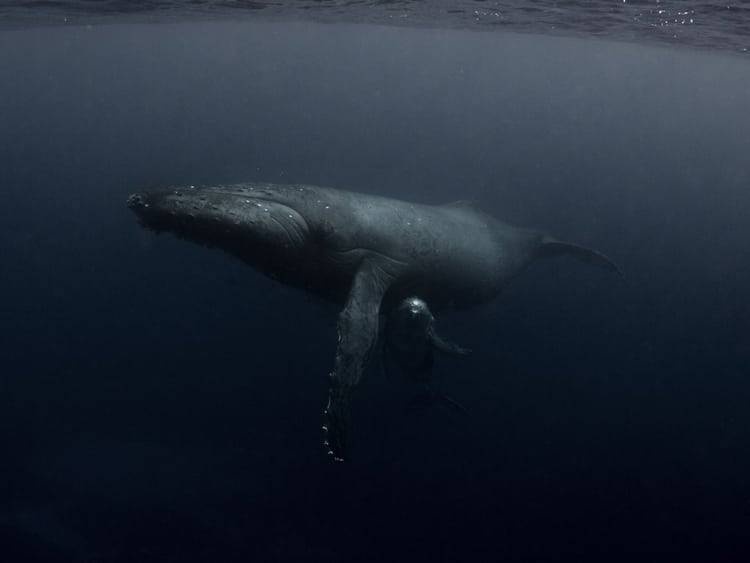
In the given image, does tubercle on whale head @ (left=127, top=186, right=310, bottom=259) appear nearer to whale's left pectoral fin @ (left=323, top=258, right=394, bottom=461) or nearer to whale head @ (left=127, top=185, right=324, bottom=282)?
whale head @ (left=127, top=185, right=324, bottom=282)

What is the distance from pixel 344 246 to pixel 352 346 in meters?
1.77

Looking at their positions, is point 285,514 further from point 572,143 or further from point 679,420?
point 572,143

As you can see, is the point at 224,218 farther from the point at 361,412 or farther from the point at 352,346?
the point at 361,412

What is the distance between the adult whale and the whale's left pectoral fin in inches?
0.6

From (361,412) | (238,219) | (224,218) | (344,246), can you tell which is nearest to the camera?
(224,218)

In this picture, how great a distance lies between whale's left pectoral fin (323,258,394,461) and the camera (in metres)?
7.80

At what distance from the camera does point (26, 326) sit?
55.3 feet

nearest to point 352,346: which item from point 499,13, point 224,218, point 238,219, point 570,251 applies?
point 238,219

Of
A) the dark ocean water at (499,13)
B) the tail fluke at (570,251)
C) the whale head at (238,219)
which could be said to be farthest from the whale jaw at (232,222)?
the dark ocean water at (499,13)

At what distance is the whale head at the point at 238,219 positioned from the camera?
23.9 ft

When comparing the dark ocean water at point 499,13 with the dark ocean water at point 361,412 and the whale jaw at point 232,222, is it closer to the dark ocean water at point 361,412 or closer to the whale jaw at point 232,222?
the dark ocean water at point 361,412

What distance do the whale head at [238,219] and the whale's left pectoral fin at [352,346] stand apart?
3.42 ft

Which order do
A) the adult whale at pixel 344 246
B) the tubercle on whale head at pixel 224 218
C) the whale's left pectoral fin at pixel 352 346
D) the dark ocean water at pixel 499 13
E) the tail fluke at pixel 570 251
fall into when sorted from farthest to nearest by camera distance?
the dark ocean water at pixel 499 13, the tail fluke at pixel 570 251, the whale's left pectoral fin at pixel 352 346, the adult whale at pixel 344 246, the tubercle on whale head at pixel 224 218

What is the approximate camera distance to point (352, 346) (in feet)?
27.1
